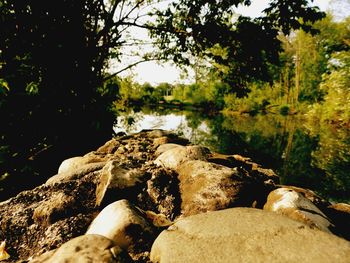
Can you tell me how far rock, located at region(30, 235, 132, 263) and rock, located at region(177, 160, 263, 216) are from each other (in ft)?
4.08

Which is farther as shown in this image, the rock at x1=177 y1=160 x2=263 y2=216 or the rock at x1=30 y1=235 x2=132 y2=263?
the rock at x1=177 y1=160 x2=263 y2=216

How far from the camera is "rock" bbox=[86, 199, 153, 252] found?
9.46ft

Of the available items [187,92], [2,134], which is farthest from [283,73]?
[2,134]

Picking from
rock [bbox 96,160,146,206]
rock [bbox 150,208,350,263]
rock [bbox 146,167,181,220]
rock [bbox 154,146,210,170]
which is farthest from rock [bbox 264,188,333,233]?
rock [bbox 96,160,146,206]

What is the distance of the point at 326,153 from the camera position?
44.6 feet

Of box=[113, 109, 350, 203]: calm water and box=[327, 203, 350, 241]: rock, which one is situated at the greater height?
box=[327, 203, 350, 241]: rock

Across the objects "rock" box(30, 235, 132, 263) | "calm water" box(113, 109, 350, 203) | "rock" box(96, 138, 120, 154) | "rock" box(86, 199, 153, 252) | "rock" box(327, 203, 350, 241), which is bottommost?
"calm water" box(113, 109, 350, 203)

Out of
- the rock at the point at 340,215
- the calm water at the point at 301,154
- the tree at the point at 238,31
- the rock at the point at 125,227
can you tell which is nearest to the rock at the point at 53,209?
the rock at the point at 125,227

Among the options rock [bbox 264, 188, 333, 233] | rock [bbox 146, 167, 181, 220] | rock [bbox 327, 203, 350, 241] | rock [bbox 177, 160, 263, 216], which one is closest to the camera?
rock [bbox 264, 188, 333, 233]

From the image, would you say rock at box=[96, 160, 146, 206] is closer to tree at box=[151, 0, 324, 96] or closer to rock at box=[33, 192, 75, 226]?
rock at box=[33, 192, 75, 226]

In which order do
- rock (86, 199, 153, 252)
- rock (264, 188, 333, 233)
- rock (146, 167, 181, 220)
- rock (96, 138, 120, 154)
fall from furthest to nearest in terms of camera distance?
rock (96, 138, 120, 154) → rock (146, 167, 181, 220) → rock (264, 188, 333, 233) → rock (86, 199, 153, 252)

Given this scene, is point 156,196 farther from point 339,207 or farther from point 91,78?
point 91,78

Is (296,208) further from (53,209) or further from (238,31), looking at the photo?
(238,31)

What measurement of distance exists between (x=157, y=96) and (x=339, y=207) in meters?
54.7
